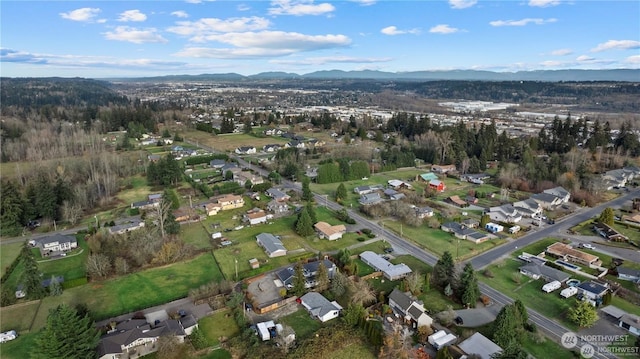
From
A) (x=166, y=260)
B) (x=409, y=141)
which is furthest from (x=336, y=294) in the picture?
(x=409, y=141)

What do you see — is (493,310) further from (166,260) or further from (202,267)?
(166,260)

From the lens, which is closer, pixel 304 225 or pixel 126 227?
pixel 304 225

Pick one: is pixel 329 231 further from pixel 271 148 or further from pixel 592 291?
pixel 271 148

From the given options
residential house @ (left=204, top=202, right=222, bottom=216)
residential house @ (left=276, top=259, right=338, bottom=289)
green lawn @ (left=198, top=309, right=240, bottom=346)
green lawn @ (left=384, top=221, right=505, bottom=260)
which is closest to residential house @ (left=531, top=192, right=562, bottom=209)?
green lawn @ (left=384, top=221, right=505, bottom=260)

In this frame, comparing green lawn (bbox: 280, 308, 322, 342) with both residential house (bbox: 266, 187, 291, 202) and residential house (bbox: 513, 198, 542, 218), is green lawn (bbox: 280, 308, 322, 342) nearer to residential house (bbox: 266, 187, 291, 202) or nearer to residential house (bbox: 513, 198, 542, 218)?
residential house (bbox: 266, 187, 291, 202)

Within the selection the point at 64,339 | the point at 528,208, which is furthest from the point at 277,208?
the point at 528,208

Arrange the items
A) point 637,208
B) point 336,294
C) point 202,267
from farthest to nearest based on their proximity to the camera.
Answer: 1. point 637,208
2. point 202,267
3. point 336,294

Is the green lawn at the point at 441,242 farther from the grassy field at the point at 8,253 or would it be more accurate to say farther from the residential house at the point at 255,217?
the grassy field at the point at 8,253
